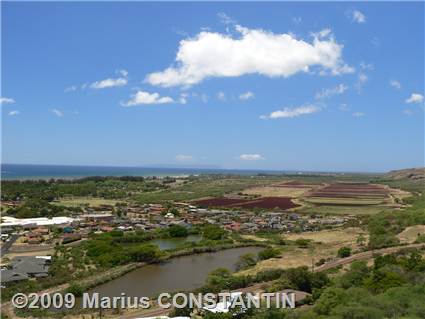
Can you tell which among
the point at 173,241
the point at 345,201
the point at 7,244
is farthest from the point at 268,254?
the point at 345,201

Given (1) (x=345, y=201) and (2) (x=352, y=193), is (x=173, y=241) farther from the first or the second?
(2) (x=352, y=193)

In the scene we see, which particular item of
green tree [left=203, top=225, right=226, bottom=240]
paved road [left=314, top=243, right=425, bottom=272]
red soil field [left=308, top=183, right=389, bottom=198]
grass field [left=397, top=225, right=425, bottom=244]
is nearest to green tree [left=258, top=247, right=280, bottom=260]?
paved road [left=314, top=243, right=425, bottom=272]

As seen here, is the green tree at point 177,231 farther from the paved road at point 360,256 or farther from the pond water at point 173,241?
the paved road at point 360,256

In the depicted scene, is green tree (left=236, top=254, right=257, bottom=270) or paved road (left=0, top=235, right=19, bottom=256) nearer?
green tree (left=236, top=254, right=257, bottom=270)

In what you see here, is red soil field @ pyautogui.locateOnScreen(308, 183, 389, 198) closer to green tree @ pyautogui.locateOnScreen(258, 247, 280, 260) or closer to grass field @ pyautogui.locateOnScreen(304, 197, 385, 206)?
grass field @ pyautogui.locateOnScreen(304, 197, 385, 206)

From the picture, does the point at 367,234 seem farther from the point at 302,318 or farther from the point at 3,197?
the point at 3,197

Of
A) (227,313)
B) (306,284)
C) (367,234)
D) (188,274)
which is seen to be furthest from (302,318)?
(367,234)

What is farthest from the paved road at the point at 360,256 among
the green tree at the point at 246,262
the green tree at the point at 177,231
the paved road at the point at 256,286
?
the green tree at the point at 177,231

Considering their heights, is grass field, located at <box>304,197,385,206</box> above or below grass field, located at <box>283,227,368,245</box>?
above
